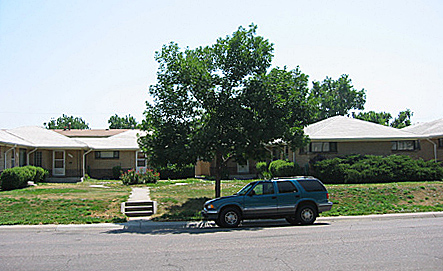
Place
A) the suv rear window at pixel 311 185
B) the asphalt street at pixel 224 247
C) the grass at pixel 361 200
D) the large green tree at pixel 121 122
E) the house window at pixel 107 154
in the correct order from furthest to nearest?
the large green tree at pixel 121 122 < the house window at pixel 107 154 < the grass at pixel 361 200 < the suv rear window at pixel 311 185 < the asphalt street at pixel 224 247

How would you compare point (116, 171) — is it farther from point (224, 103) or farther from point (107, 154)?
point (224, 103)

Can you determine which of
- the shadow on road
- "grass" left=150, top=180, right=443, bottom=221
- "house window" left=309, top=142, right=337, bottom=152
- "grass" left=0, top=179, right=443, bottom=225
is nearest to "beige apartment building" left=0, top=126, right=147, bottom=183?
"grass" left=0, top=179, right=443, bottom=225

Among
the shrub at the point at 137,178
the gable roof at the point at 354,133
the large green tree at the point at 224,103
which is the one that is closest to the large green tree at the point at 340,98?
the gable roof at the point at 354,133

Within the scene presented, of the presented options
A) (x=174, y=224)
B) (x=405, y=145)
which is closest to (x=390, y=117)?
(x=405, y=145)

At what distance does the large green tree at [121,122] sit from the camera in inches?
3597

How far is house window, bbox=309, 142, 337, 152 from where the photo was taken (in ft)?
90.3

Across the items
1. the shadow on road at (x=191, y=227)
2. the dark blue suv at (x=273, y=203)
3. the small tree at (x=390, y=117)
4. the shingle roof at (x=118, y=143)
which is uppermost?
the small tree at (x=390, y=117)

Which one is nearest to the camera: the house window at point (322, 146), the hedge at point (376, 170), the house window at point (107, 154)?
the hedge at point (376, 170)

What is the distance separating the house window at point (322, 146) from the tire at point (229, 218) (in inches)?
589

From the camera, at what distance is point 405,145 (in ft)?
94.0

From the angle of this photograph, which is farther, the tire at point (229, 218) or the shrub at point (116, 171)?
the shrub at point (116, 171)

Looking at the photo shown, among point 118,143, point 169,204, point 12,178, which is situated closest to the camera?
point 169,204

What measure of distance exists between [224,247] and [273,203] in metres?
4.54

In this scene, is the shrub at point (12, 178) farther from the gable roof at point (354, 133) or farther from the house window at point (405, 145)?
the house window at point (405, 145)
